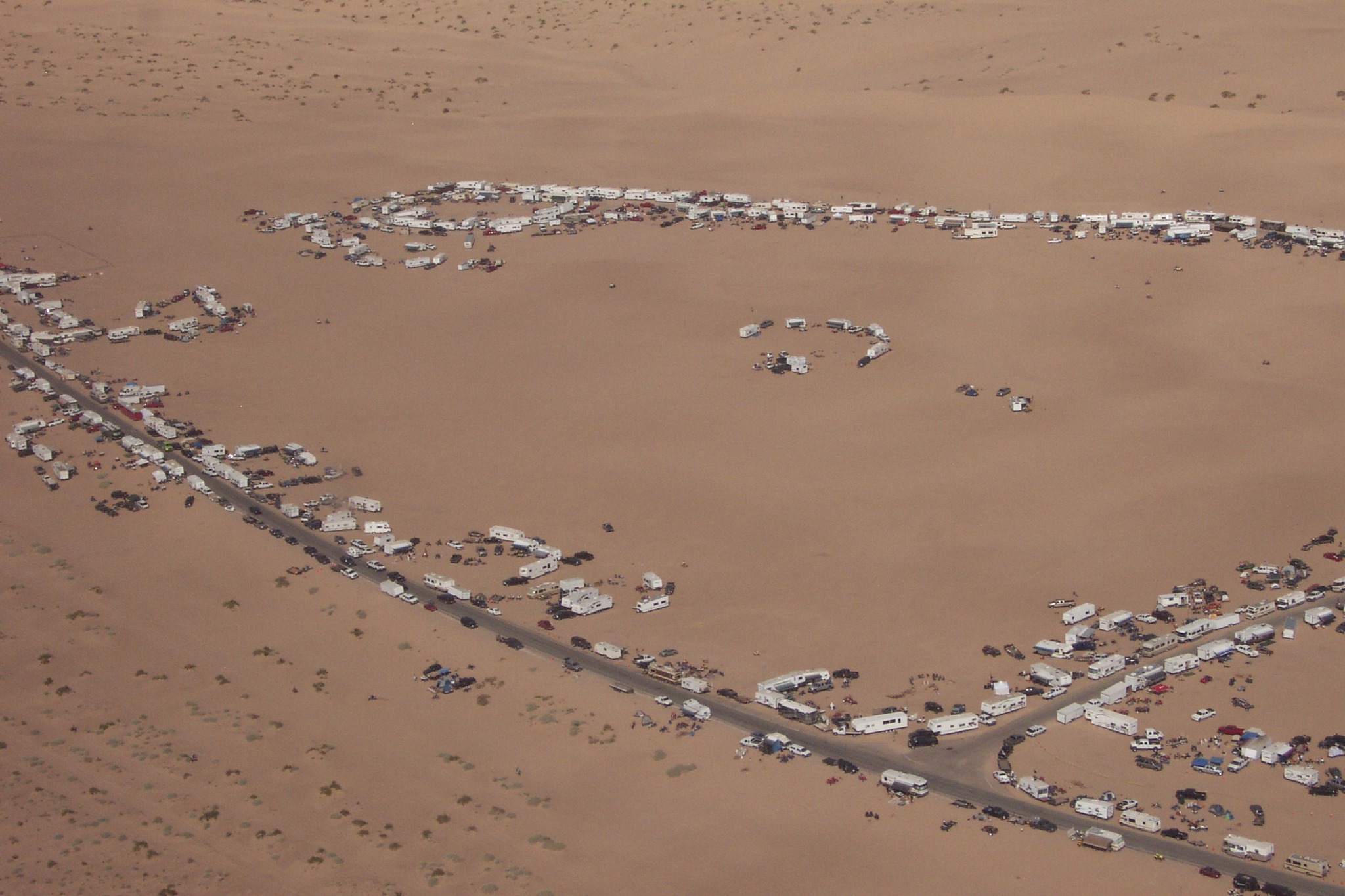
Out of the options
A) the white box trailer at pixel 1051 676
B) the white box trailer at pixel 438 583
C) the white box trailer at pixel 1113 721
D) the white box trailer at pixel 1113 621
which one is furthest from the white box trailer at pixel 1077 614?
the white box trailer at pixel 438 583

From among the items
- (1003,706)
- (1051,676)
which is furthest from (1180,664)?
(1003,706)

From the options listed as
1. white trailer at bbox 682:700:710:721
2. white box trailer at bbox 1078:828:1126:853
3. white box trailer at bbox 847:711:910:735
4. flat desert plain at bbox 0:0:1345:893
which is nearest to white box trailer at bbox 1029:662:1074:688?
flat desert plain at bbox 0:0:1345:893

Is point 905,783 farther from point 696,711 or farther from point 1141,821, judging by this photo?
point 696,711

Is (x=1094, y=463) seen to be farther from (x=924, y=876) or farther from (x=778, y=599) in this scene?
(x=924, y=876)

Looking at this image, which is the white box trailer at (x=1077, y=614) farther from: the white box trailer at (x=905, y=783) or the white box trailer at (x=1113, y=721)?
the white box trailer at (x=905, y=783)

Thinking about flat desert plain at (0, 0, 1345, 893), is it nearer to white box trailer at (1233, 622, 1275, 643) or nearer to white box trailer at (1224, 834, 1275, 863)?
white box trailer at (1224, 834, 1275, 863)

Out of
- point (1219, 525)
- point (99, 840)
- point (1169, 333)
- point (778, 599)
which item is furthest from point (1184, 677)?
point (99, 840)
